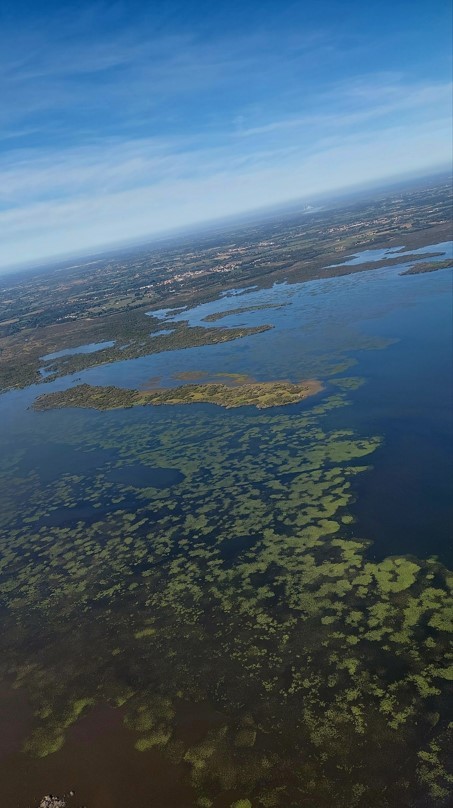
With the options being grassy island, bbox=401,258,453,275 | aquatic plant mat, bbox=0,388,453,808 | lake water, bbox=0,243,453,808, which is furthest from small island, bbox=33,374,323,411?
grassy island, bbox=401,258,453,275

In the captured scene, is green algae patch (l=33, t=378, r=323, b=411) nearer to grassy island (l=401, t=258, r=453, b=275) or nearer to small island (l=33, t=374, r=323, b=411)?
small island (l=33, t=374, r=323, b=411)

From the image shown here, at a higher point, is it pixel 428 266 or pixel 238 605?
pixel 428 266

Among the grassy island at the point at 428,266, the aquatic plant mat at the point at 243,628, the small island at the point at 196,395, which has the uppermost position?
the grassy island at the point at 428,266

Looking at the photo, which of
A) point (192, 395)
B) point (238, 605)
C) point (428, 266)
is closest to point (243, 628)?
point (238, 605)

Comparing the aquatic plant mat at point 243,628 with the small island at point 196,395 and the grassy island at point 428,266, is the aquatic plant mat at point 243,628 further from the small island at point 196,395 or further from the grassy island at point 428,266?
the grassy island at point 428,266

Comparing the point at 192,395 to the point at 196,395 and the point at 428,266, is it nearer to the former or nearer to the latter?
the point at 196,395

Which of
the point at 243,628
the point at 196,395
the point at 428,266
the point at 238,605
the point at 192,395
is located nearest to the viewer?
the point at 243,628

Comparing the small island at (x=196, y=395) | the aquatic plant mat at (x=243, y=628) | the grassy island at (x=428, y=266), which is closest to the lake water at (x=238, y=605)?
the aquatic plant mat at (x=243, y=628)
